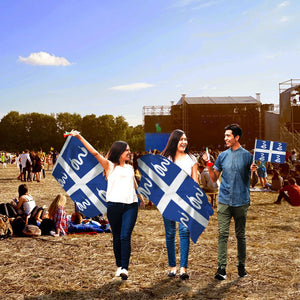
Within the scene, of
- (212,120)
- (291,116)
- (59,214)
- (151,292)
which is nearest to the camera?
(151,292)

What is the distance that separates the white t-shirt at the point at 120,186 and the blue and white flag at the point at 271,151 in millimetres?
3235

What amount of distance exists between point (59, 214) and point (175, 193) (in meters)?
3.93

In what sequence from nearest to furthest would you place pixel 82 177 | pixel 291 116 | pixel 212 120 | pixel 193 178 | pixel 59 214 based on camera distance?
pixel 193 178, pixel 82 177, pixel 59 214, pixel 291 116, pixel 212 120

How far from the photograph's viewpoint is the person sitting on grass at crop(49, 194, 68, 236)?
26.9 ft

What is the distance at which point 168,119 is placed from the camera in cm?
4788

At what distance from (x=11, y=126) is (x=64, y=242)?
329 ft

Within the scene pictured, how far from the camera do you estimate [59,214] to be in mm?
8242

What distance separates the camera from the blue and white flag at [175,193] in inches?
194

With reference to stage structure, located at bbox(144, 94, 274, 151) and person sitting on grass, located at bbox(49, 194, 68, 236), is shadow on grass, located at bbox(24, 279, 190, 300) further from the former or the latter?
stage structure, located at bbox(144, 94, 274, 151)

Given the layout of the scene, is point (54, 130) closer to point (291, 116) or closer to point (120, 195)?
point (291, 116)

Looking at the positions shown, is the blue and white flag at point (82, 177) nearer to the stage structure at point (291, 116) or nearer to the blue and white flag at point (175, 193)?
the blue and white flag at point (175, 193)

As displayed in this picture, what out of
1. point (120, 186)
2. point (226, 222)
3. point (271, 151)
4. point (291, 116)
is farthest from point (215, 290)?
point (291, 116)

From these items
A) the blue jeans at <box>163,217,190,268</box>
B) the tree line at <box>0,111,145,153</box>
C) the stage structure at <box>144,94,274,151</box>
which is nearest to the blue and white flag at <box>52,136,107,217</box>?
the blue jeans at <box>163,217,190,268</box>

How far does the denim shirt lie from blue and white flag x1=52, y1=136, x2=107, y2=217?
1569 mm
